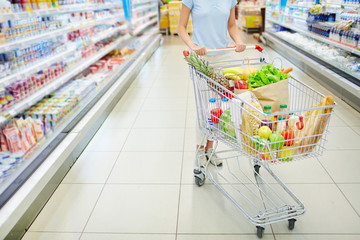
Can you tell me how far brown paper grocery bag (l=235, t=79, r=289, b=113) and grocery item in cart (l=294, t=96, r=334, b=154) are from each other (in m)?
0.18

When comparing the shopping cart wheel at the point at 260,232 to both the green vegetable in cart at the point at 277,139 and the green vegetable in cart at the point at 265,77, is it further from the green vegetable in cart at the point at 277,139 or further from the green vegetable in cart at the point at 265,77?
the green vegetable in cart at the point at 265,77

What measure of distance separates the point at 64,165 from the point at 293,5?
619cm

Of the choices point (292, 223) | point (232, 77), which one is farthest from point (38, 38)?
point (292, 223)

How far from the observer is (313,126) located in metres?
1.58

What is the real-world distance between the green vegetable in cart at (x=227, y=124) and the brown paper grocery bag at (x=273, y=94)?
201 mm

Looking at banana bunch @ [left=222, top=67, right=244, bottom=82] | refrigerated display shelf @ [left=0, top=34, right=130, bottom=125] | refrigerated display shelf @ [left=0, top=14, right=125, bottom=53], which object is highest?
refrigerated display shelf @ [left=0, top=14, right=125, bottom=53]

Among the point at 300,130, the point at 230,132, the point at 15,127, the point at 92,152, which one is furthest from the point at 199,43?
the point at 15,127

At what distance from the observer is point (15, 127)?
2.54 m

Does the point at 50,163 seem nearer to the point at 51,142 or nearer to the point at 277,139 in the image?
the point at 51,142

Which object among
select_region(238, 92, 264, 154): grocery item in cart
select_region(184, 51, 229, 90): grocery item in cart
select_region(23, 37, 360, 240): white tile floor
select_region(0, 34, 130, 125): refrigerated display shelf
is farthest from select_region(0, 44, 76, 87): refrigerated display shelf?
select_region(238, 92, 264, 154): grocery item in cart

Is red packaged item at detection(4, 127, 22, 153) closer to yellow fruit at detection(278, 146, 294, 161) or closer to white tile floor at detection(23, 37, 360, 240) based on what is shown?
white tile floor at detection(23, 37, 360, 240)

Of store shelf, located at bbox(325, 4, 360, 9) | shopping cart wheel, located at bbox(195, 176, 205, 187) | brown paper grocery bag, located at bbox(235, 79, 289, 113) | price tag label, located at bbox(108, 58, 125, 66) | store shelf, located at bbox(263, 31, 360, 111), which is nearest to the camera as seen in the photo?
brown paper grocery bag, located at bbox(235, 79, 289, 113)

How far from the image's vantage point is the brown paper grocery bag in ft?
5.65

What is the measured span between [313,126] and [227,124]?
1.53ft
